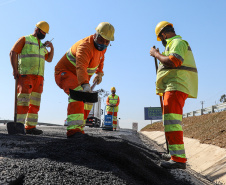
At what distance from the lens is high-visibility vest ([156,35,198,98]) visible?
367 cm

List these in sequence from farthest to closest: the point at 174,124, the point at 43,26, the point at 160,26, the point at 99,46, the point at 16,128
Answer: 1. the point at 43,26
2. the point at 16,128
3. the point at 99,46
4. the point at 160,26
5. the point at 174,124

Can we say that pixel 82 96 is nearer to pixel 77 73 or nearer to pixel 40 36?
pixel 77 73

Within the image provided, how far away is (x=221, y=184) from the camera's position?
155 inches

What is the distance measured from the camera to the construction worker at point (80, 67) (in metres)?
4.39

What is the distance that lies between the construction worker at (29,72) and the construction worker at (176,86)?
3.06 m

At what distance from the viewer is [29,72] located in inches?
230

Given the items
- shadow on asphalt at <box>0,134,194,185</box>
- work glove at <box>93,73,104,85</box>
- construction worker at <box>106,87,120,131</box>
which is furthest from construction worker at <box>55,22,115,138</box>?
construction worker at <box>106,87,120,131</box>

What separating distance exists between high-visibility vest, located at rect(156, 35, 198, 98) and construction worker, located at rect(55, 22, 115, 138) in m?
1.13

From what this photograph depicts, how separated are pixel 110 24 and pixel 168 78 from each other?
1.47m

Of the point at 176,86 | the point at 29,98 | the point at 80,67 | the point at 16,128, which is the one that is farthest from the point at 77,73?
the point at 16,128


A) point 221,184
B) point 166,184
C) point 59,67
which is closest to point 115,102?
point 59,67

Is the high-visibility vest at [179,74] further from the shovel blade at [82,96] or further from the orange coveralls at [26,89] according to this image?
the orange coveralls at [26,89]

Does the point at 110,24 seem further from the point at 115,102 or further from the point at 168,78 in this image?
the point at 115,102

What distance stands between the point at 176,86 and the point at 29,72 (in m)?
3.44
